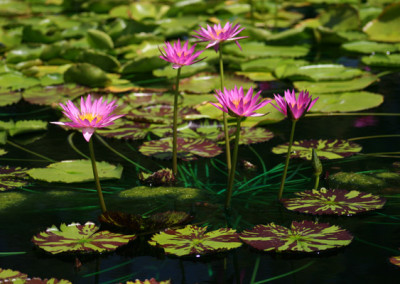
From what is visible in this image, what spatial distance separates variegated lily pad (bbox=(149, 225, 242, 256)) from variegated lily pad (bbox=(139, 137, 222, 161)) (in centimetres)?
63

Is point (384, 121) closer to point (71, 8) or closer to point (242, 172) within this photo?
point (242, 172)

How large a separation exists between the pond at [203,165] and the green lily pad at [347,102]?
0.03 feet

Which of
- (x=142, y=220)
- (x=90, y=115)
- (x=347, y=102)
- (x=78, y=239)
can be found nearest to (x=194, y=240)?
(x=142, y=220)

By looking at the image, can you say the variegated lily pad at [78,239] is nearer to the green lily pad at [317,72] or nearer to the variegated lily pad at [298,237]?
the variegated lily pad at [298,237]

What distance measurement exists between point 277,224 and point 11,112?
1.70 metres

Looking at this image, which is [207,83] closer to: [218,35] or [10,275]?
[218,35]

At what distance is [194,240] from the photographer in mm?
1483

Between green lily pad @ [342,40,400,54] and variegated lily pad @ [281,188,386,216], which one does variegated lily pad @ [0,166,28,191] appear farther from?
green lily pad @ [342,40,400,54]

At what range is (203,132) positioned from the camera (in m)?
2.44

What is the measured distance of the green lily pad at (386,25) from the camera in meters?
4.00

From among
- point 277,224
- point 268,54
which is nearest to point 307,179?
point 277,224

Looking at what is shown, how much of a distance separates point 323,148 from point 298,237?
0.73 m

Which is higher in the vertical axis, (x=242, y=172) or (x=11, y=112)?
(x=11, y=112)

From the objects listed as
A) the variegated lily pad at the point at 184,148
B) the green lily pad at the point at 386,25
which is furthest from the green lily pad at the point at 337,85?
the green lily pad at the point at 386,25
